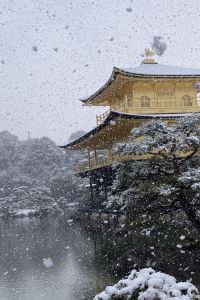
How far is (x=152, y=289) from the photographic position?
6.35 metres

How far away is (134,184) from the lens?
1245 centimetres

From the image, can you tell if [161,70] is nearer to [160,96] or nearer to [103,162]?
[160,96]

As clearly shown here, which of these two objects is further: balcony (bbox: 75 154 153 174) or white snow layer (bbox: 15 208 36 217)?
white snow layer (bbox: 15 208 36 217)

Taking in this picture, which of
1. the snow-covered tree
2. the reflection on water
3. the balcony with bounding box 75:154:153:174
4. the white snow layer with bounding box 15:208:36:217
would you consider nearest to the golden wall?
the balcony with bounding box 75:154:153:174

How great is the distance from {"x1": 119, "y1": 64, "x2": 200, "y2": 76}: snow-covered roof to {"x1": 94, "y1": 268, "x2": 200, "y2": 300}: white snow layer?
14575 mm

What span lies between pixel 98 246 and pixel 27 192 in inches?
1105

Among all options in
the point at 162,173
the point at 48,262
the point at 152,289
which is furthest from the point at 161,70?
the point at 152,289

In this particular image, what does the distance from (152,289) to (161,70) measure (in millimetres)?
17355

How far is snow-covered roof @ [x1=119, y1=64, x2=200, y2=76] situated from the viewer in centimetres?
2083

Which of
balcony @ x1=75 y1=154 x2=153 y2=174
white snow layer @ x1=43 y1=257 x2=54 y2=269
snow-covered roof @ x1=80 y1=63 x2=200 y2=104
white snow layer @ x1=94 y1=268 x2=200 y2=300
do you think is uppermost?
snow-covered roof @ x1=80 y1=63 x2=200 y2=104

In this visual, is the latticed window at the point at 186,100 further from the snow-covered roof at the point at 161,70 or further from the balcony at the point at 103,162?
the balcony at the point at 103,162

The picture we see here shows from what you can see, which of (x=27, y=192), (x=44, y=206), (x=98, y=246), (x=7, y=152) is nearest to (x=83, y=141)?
(x=98, y=246)

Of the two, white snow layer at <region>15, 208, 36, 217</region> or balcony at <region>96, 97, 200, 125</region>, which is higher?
balcony at <region>96, 97, 200, 125</region>

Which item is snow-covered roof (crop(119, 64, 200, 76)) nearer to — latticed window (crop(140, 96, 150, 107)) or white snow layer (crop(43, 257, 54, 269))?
latticed window (crop(140, 96, 150, 107))
